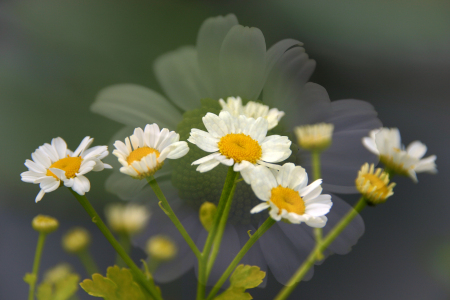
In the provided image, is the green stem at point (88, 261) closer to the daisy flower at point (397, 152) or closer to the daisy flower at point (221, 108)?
the daisy flower at point (221, 108)

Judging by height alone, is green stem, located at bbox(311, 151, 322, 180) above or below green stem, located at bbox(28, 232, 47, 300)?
A: above

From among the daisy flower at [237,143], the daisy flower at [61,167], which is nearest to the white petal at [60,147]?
the daisy flower at [61,167]

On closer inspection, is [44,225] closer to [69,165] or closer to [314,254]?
[69,165]

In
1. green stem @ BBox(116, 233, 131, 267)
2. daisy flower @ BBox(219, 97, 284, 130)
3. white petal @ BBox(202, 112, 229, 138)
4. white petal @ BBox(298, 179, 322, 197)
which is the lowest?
green stem @ BBox(116, 233, 131, 267)

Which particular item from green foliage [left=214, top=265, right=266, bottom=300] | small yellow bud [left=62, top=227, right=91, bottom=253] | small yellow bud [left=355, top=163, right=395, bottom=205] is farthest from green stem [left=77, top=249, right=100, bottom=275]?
small yellow bud [left=355, top=163, right=395, bottom=205]

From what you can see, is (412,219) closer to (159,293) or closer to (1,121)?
(159,293)

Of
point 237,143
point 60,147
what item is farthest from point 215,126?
point 60,147

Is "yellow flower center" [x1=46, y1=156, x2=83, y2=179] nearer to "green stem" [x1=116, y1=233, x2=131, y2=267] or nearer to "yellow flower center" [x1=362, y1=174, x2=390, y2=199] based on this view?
"green stem" [x1=116, y1=233, x2=131, y2=267]

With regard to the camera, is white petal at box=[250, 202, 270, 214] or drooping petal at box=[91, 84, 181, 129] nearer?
white petal at box=[250, 202, 270, 214]
